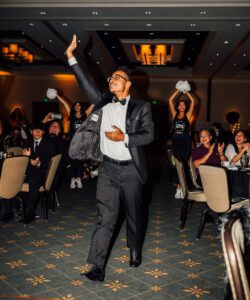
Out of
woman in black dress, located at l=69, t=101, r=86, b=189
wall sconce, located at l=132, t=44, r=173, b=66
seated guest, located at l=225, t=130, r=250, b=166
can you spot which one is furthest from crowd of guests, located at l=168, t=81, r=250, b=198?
wall sconce, located at l=132, t=44, r=173, b=66

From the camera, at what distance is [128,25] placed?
7664mm

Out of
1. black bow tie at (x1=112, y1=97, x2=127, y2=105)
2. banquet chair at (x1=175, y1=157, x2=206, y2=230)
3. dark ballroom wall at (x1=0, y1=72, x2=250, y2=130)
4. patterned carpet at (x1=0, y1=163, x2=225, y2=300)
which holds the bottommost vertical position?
patterned carpet at (x1=0, y1=163, x2=225, y2=300)

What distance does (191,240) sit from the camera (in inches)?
161

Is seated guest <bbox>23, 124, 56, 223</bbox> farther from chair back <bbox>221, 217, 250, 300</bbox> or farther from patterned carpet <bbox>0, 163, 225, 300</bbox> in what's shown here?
chair back <bbox>221, 217, 250, 300</bbox>

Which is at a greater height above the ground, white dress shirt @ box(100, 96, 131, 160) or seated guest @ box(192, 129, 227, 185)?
white dress shirt @ box(100, 96, 131, 160)

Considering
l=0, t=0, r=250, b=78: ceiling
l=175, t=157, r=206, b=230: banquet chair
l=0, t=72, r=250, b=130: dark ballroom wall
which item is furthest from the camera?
l=0, t=72, r=250, b=130: dark ballroom wall

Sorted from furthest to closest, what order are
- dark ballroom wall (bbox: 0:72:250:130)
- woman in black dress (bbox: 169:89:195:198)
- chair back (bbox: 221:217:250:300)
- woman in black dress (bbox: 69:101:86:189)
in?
dark ballroom wall (bbox: 0:72:250:130)
woman in black dress (bbox: 69:101:86:189)
woman in black dress (bbox: 169:89:195:198)
chair back (bbox: 221:217:250:300)

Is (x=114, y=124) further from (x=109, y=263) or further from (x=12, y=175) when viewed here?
(x=12, y=175)

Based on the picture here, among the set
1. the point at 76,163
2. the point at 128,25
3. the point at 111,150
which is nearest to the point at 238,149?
the point at 111,150

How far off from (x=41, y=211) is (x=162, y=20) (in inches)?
175

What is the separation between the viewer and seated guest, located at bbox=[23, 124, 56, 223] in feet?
15.4

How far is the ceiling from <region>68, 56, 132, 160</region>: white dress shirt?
13.0 ft

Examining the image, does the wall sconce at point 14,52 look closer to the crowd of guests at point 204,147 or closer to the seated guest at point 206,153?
the crowd of guests at point 204,147

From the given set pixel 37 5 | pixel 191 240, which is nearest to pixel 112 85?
pixel 191 240
